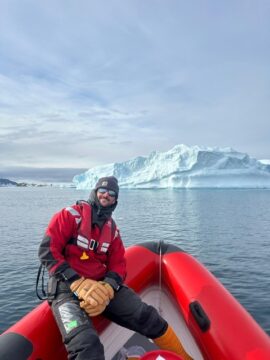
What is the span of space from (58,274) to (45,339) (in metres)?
0.55

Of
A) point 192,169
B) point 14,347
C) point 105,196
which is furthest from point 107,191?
point 192,169

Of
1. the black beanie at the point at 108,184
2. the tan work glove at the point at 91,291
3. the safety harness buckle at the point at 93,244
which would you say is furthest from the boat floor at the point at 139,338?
the black beanie at the point at 108,184

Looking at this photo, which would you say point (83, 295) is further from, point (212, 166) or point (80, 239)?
point (212, 166)

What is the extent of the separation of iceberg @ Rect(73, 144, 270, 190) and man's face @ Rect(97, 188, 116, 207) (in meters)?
45.1

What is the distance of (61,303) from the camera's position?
2701mm

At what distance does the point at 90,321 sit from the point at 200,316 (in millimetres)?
1206

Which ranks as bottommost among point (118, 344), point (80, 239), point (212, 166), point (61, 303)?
point (118, 344)

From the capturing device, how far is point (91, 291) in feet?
8.64

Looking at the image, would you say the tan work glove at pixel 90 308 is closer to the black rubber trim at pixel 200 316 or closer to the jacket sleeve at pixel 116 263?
the jacket sleeve at pixel 116 263

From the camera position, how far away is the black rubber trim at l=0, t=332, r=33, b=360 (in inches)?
96.6

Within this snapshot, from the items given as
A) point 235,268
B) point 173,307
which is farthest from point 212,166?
point 173,307

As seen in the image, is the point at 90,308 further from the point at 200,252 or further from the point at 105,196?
the point at 200,252

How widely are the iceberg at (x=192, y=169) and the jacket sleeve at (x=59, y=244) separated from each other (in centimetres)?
4540

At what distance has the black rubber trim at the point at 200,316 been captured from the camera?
3152mm
